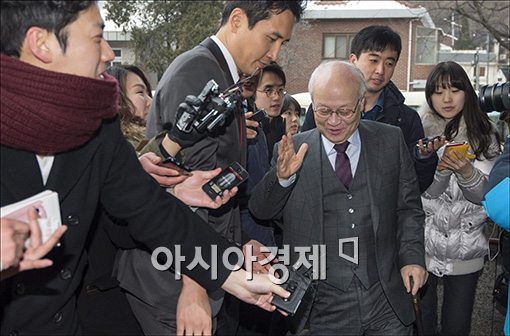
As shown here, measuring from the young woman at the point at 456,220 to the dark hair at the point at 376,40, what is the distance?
438mm

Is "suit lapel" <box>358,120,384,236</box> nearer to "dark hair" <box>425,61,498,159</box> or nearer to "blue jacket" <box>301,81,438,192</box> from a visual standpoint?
"blue jacket" <box>301,81,438,192</box>

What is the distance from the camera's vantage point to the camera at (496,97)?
9.53 feet

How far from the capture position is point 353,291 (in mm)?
3168

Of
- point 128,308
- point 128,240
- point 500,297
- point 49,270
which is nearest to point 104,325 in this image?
point 128,308

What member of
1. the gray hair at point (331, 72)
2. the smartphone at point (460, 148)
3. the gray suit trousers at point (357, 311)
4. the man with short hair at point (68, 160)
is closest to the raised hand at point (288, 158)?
the gray hair at point (331, 72)

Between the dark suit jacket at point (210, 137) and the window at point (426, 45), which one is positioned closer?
the dark suit jacket at point (210, 137)

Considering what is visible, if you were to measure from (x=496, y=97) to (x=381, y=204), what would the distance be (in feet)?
2.50

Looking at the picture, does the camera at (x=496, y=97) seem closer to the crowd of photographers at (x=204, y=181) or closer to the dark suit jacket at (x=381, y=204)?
the crowd of photographers at (x=204, y=181)

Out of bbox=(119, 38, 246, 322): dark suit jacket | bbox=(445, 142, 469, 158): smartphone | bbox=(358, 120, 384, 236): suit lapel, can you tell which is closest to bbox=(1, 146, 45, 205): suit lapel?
bbox=(119, 38, 246, 322): dark suit jacket

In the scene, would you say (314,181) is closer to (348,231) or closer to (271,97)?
(348,231)

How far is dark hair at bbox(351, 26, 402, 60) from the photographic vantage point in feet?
13.9

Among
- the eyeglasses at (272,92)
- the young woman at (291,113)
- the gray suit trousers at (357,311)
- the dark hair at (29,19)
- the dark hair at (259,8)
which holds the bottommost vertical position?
the gray suit trousers at (357,311)

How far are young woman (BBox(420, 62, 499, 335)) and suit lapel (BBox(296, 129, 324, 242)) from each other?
1017 mm

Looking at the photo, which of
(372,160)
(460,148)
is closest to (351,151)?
(372,160)
